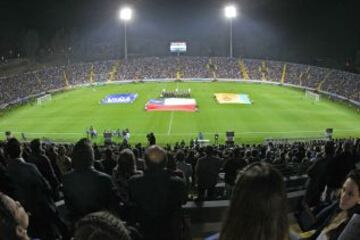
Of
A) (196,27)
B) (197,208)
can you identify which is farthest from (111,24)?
(197,208)

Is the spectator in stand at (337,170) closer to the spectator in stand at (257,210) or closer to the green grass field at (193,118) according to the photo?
the spectator in stand at (257,210)

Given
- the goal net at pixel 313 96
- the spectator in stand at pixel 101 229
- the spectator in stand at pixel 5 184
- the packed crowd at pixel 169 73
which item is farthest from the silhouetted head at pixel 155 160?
the packed crowd at pixel 169 73

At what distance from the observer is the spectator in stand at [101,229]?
324cm

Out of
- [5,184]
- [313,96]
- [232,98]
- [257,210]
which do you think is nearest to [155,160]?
[5,184]

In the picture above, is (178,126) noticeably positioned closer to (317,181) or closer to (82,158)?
(317,181)

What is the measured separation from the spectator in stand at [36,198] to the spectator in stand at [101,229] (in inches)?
185

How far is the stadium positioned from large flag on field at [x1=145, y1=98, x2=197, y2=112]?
218 millimetres

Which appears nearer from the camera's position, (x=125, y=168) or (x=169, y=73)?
(x=125, y=168)

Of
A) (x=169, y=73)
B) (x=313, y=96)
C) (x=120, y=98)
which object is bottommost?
(x=313, y=96)

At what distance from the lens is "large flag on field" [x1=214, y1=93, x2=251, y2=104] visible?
5662 cm

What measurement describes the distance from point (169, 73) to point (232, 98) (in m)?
22.8

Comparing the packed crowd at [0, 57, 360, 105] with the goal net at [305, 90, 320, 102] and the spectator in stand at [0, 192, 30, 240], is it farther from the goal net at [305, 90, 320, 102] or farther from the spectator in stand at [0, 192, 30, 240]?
the spectator in stand at [0, 192, 30, 240]

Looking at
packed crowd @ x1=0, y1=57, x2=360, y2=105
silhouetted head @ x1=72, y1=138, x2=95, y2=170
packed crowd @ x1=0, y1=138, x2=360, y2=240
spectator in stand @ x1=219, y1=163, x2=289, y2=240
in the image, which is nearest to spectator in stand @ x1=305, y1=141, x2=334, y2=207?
packed crowd @ x1=0, y1=138, x2=360, y2=240

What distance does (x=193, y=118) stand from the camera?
159 ft
